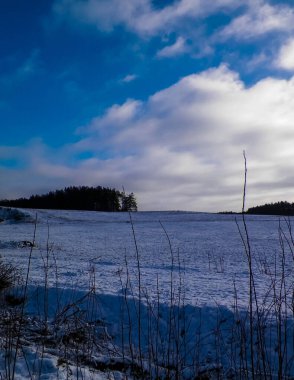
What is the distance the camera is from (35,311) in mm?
6516

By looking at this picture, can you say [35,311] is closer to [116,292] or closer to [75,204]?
[116,292]

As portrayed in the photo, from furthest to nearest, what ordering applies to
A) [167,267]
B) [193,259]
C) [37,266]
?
1. [193,259]
2. [167,267]
3. [37,266]

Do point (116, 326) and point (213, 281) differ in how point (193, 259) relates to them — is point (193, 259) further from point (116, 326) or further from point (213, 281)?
point (116, 326)

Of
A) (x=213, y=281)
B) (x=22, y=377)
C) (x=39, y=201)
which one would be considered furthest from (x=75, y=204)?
(x=22, y=377)

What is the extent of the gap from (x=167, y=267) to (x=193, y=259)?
7.96ft

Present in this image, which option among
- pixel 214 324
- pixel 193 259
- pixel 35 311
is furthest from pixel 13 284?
pixel 193 259

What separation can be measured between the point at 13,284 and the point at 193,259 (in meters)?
8.51

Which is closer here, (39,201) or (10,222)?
(10,222)

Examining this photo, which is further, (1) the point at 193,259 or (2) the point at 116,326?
(1) the point at 193,259

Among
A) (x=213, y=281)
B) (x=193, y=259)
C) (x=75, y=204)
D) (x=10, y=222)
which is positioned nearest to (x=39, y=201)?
(x=75, y=204)

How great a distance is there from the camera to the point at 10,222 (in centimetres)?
3828

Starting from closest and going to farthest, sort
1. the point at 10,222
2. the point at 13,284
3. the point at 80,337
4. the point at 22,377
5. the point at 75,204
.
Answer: the point at 22,377 < the point at 80,337 < the point at 13,284 < the point at 10,222 < the point at 75,204

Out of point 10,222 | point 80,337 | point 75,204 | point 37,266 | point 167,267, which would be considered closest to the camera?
point 80,337

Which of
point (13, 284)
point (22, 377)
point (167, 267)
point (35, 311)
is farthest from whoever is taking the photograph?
point (167, 267)
